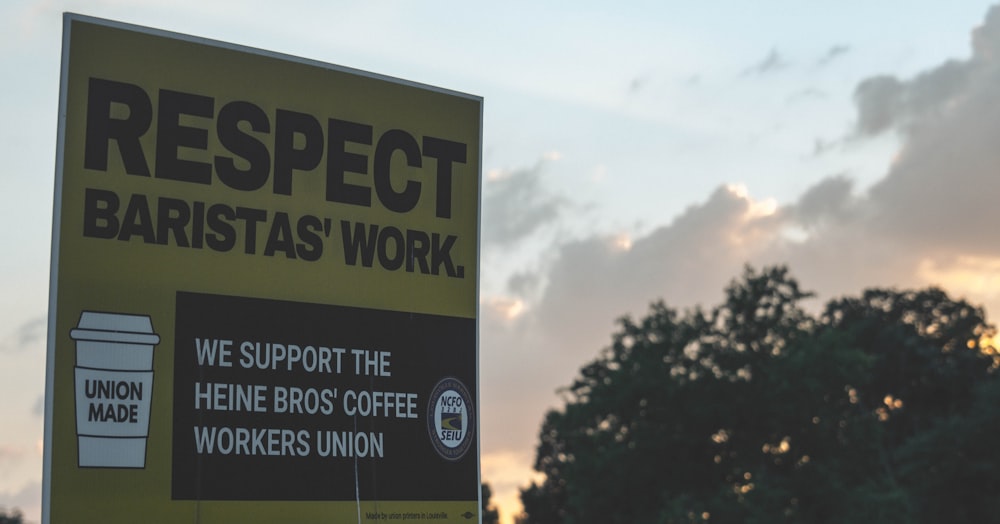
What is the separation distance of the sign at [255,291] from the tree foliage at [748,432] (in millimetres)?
28529

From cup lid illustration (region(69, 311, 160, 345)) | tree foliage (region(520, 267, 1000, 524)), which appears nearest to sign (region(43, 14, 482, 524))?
cup lid illustration (region(69, 311, 160, 345))

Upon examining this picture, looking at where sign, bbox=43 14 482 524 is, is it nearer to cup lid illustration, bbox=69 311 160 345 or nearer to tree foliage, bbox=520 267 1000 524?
cup lid illustration, bbox=69 311 160 345

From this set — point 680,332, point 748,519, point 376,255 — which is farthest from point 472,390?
point 680,332

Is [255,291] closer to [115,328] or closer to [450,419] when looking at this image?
[115,328]

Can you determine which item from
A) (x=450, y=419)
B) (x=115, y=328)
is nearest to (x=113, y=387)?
(x=115, y=328)

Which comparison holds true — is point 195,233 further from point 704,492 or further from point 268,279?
point 704,492

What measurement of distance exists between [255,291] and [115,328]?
3.14 feet

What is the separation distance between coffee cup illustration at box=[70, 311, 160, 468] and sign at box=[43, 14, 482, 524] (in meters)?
0.01

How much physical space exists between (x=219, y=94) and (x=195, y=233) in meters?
0.95

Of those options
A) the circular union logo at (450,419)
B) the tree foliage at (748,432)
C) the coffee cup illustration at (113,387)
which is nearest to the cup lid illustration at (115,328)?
the coffee cup illustration at (113,387)

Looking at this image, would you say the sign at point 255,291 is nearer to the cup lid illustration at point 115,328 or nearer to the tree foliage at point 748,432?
the cup lid illustration at point 115,328

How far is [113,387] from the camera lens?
312 inches

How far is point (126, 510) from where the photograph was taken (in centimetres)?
782

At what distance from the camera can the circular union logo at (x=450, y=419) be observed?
9102 millimetres
